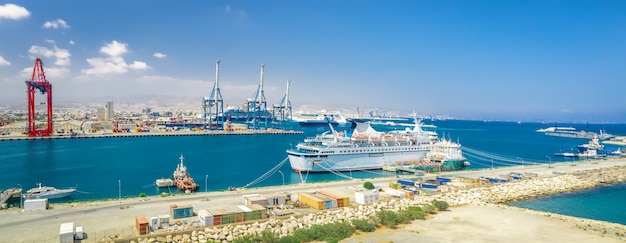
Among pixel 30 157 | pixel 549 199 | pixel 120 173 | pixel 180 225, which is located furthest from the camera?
pixel 30 157

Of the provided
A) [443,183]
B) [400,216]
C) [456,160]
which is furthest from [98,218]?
[456,160]

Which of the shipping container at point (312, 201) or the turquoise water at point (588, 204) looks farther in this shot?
the turquoise water at point (588, 204)

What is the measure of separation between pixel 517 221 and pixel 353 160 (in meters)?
21.9

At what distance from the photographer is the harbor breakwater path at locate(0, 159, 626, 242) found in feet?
53.2

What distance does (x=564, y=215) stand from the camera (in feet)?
73.7

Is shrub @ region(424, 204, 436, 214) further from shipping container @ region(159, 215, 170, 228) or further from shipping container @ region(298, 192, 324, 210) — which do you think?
shipping container @ region(159, 215, 170, 228)

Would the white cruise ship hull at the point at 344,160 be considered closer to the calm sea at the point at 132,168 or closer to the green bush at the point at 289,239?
the calm sea at the point at 132,168

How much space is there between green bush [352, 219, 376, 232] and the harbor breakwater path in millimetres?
1016

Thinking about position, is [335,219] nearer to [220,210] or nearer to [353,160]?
[220,210]

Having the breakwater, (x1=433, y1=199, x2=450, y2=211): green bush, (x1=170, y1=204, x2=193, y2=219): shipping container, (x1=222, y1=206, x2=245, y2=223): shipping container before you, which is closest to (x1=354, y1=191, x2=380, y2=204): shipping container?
the breakwater

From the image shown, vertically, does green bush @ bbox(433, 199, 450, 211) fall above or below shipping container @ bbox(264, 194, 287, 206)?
below

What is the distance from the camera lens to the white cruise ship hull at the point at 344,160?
3884 centimetres

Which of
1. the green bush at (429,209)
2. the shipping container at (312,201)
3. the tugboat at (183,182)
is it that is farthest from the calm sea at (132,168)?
the green bush at (429,209)

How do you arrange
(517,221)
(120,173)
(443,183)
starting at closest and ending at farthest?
(517,221), (443,183), (120,173)
